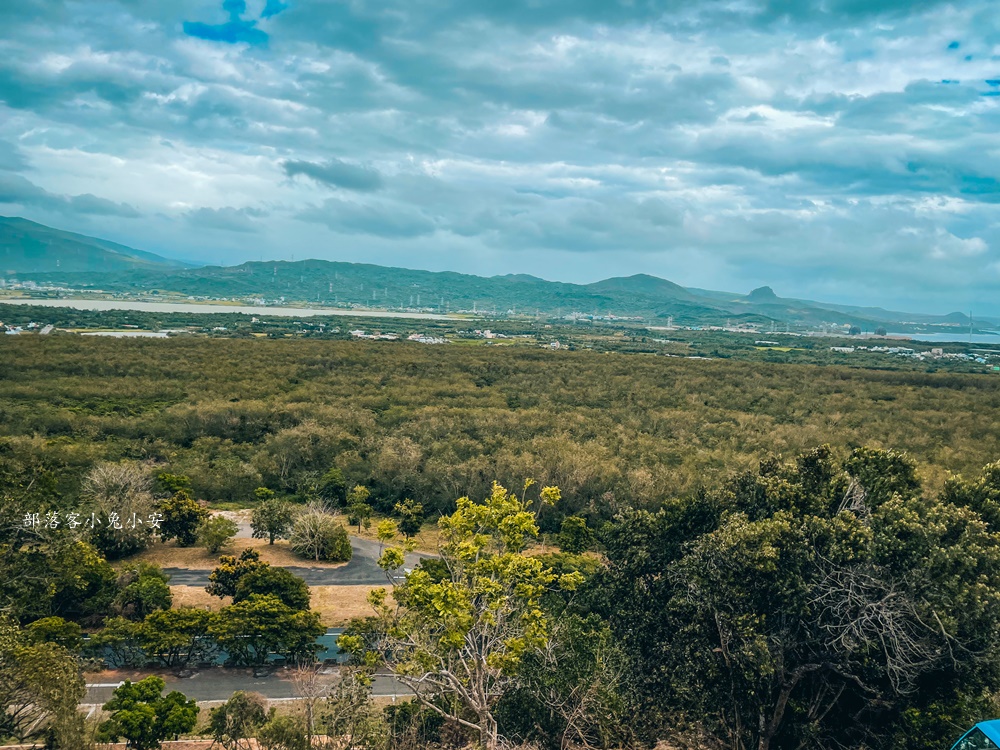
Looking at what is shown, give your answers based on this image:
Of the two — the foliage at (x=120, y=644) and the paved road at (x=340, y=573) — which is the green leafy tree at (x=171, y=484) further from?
the foliage at (x=120, y=644)

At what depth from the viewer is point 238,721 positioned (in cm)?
1481

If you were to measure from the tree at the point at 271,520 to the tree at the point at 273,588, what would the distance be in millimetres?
8543

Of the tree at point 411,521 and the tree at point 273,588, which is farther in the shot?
the tree at point 411,521

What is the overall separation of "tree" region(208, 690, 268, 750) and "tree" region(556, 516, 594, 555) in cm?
1704

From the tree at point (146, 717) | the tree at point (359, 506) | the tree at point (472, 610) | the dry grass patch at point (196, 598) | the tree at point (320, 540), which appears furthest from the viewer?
the tree at point (359, 506)

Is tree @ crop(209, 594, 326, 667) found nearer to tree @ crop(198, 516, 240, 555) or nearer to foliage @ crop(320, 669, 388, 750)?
foliage @ crop(320, 669, 388, 750)

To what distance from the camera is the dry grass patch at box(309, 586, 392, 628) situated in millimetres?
24480

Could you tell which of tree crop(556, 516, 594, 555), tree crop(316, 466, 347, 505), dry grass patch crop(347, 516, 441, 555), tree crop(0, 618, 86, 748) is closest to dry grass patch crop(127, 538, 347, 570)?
dry grass patch crop(347, 516, 441, 555)

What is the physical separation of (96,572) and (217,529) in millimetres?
6711

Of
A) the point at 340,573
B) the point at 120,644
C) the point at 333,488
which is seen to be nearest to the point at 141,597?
the point at 120,644

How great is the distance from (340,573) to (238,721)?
14690 mm

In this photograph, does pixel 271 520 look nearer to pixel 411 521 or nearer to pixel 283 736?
pixel 411 521

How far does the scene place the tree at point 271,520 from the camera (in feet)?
104

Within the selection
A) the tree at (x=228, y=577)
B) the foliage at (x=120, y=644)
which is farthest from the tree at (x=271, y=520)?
the foliage at (x=120, y=644)
